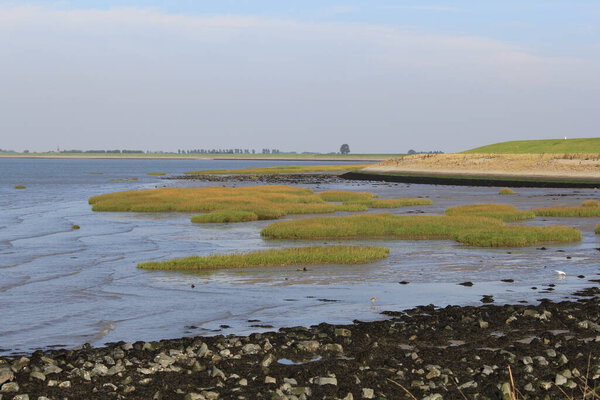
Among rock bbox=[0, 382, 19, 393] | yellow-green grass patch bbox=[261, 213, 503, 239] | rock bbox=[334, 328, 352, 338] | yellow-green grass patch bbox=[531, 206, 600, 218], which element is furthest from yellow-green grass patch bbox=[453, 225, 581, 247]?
rock bbox=[0, 382, 19, 393]

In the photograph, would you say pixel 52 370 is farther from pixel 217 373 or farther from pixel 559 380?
pixel 559 380

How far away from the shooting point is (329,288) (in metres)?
27.5

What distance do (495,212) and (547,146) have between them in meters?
117

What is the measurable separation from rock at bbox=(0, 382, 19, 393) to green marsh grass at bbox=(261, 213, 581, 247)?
30255 mm

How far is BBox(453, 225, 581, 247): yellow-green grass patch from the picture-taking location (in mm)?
40312

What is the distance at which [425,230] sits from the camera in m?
45.7

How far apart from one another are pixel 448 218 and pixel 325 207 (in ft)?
61.2

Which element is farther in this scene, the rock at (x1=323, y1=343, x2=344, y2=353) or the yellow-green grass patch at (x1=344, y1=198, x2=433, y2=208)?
the yellow-green grass patch at (x1=344, y1=198, x2=433, y2=208)

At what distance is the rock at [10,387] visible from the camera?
47.0ft

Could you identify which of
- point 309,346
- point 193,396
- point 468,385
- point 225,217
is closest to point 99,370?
point 193,396

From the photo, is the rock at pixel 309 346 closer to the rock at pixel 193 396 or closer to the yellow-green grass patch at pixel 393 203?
the rock at pixel 193 396

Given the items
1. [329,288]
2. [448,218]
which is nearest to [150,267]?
[329,288]

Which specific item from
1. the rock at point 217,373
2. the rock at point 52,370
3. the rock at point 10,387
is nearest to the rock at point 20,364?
the rock at point 52,370

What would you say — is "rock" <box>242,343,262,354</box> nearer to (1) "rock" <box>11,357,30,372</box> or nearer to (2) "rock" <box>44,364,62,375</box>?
(2) "rock" <box>44,364,62,375</box>
